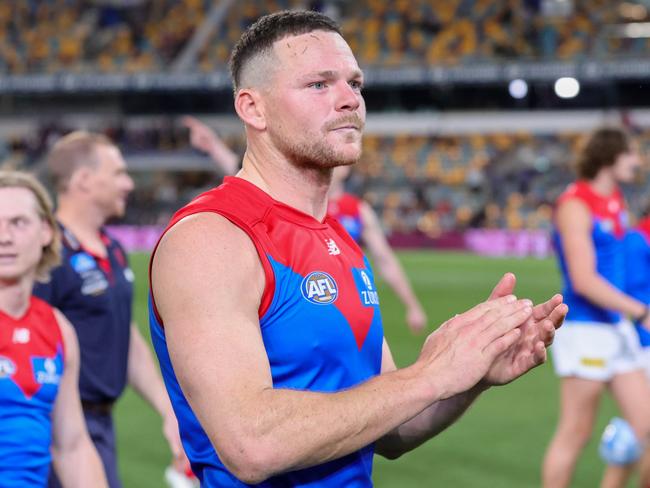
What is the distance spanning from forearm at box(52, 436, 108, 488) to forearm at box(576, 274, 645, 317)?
3037mm

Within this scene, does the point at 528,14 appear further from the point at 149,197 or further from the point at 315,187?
the point at 315,187

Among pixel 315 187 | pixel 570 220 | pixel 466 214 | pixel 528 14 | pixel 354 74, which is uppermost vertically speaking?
pixel 528 14

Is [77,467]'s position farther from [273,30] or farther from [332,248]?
[273,30]

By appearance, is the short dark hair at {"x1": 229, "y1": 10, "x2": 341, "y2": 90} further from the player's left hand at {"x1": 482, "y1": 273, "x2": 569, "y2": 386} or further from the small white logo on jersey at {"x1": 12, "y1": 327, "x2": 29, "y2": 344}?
the small white logo on jersey at {"x1": 12, "y1": 327, "x2": 29, "y2": 344}

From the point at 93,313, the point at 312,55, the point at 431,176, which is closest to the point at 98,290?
the point at 93,313

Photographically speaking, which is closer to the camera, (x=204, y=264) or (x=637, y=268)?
(x=204, y=264)

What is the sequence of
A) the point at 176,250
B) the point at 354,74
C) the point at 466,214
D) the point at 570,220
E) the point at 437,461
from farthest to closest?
the point at 466,214
the point at 437,461
the point at 570,220
the point at 354,74
the point at 176,250

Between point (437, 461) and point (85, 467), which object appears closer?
point (85, 467)

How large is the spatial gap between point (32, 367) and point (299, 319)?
4.96ft

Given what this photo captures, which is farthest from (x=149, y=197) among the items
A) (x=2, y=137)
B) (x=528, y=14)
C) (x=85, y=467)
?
(x=85, y=467)

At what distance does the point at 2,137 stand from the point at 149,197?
8338 mm

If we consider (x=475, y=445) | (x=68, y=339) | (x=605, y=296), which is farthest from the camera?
(x=475, y=445)

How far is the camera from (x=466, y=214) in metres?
30.2

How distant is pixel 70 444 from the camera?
3568mm
